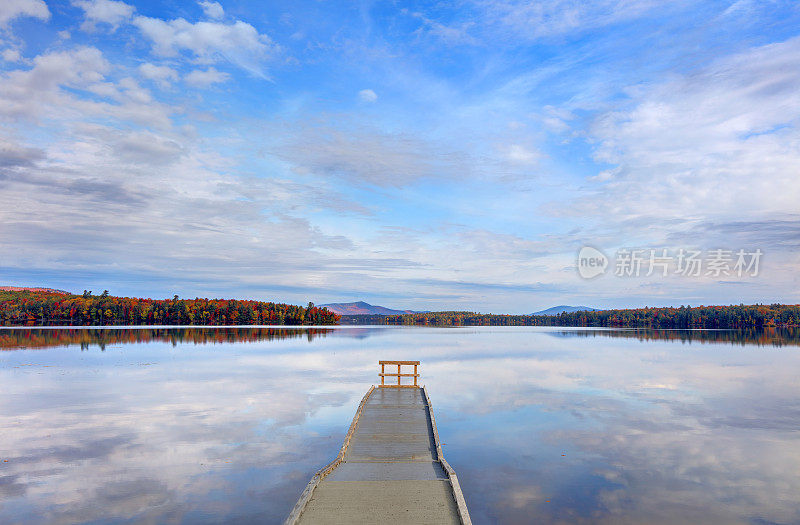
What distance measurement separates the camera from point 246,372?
3850 centimetres

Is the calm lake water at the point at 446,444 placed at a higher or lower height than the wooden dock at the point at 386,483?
lower

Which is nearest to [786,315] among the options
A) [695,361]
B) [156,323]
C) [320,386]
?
[695,361]

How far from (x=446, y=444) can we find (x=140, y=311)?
17562cm

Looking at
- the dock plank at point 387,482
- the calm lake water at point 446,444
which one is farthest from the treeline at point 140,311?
the dock plank at point 387,482

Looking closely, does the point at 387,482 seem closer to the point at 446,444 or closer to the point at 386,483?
the point at 386,483

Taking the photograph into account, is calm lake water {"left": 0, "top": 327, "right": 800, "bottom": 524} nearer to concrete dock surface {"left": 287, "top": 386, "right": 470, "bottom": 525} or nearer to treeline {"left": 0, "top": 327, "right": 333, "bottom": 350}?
concrete dock surface {"left": 287, "top": 386, "right": 470, "bottom": 525}

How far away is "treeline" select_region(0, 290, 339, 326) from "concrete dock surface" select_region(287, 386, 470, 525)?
174 m

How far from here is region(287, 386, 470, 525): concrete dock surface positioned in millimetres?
8961

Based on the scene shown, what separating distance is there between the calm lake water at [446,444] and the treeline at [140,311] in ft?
471

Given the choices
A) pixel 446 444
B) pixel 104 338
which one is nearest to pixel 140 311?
pixel 104 338

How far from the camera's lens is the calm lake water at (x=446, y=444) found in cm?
1187

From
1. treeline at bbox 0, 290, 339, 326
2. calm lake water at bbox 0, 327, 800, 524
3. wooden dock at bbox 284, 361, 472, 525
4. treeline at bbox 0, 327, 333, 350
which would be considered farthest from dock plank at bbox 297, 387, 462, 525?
treeline at bbox 0, 290, 339, 326

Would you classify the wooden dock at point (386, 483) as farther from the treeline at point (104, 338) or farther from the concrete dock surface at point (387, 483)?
the treeline at point (104, 338)

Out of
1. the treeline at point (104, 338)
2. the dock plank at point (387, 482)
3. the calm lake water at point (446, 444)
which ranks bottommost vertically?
the treeline at point (104, 338)
